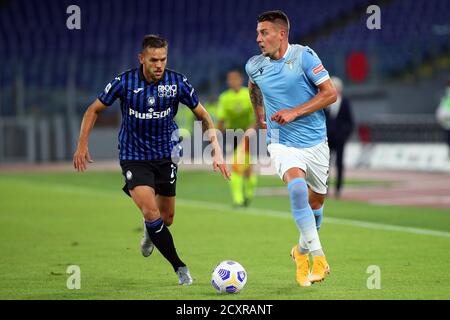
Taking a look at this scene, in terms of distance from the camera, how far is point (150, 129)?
9.39 m

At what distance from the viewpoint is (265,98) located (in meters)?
9.27

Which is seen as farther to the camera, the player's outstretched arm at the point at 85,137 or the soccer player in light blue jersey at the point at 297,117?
the player's outstretched arm at the point at 85,137

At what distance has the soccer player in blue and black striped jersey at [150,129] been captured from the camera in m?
9.10

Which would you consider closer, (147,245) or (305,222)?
(305,222)

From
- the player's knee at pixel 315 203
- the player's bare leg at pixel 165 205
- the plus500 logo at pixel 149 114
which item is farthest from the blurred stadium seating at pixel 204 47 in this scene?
the plus500 logo at pixel 149 114

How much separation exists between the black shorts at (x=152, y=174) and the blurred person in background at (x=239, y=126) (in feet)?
25.2

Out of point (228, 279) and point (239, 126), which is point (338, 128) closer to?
point (239, 126)

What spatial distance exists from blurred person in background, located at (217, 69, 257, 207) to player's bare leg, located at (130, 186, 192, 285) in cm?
818

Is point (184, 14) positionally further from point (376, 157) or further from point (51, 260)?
point (51, 260)

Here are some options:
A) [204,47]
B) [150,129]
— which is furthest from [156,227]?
[204,47]

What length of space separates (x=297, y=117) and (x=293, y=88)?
1.16 ft

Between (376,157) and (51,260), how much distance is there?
61.2ft

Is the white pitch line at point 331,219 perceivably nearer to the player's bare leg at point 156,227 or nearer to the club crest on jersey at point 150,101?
the player's bare leg at point 156,227
